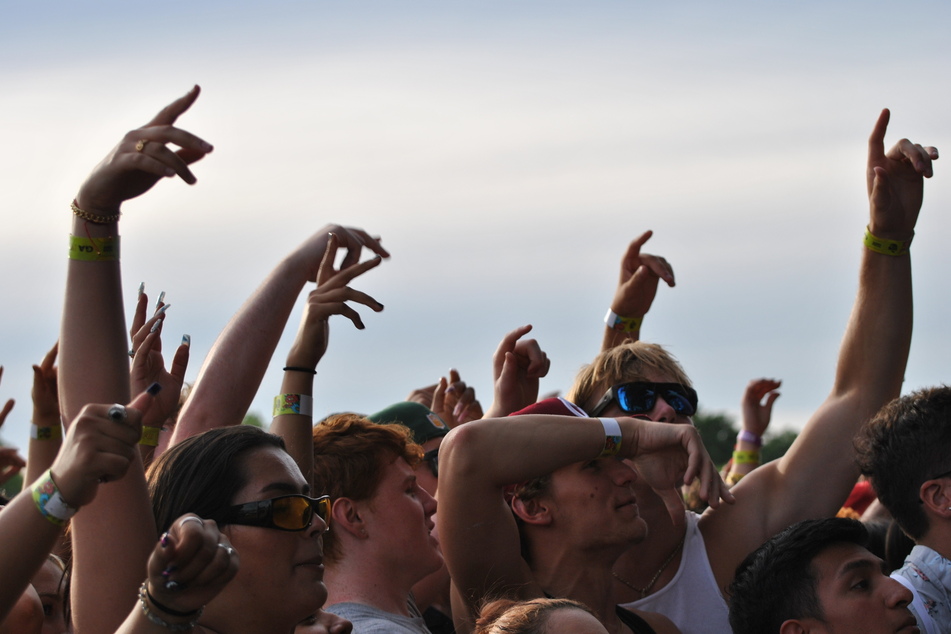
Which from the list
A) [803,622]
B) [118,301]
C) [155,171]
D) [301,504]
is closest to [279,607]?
[301,504]

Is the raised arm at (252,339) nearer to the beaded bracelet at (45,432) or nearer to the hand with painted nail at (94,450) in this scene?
the beaded bracelet at (45,432)

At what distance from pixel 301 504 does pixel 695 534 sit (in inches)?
73.6

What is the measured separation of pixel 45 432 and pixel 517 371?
1942 mm

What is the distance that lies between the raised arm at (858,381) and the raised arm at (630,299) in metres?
1.15

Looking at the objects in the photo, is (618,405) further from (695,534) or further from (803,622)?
(803,622)

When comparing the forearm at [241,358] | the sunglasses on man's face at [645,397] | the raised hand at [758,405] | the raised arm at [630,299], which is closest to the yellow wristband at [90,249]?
the forearm at [241,358]

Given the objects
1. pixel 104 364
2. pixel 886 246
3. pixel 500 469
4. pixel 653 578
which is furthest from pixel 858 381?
pixel 104 364

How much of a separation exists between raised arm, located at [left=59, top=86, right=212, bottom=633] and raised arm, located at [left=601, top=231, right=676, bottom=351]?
10.2 ft

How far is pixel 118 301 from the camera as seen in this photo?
2379 millimetres

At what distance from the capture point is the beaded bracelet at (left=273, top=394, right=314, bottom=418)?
11.0 ft

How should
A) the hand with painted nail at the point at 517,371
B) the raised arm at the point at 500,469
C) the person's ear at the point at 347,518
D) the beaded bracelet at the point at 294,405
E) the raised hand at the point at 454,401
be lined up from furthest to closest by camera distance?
the raised hand at the point at 454,401 < the hand with painted nail at the point at 517,371 < the person's ear at the point at 347,518 < the beaded bracelet at the point at 294,405 < the raised arm at the point at 500,469

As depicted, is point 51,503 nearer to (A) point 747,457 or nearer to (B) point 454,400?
(B) point 454,400

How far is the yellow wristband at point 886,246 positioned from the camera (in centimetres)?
414

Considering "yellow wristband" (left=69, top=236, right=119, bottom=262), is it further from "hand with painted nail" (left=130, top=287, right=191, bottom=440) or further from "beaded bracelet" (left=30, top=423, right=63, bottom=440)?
"beaded bracelet" (left=30, top=423, right=63, bottom=440)
